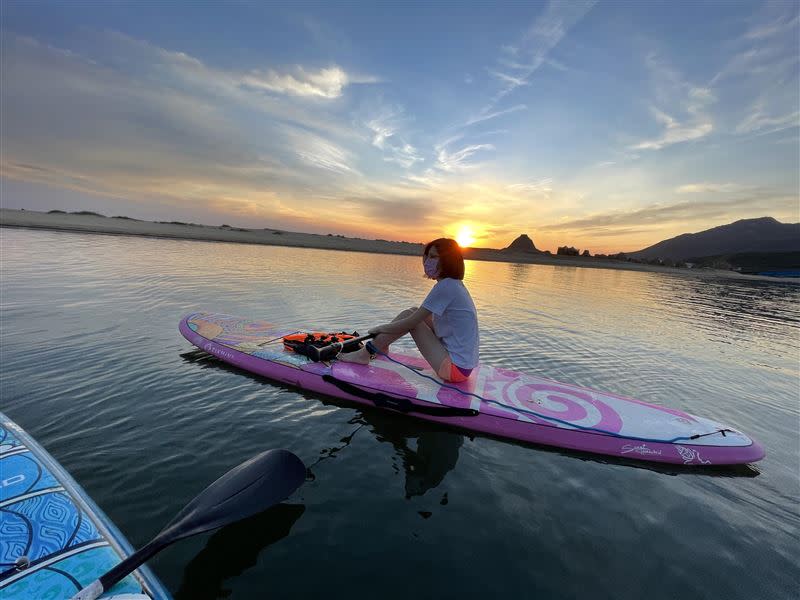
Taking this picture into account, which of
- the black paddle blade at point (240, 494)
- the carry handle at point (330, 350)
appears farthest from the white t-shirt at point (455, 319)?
the black paddle blade at point (240, 494)

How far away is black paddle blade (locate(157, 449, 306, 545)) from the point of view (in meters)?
2.85

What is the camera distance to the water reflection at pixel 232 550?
9.19 feet

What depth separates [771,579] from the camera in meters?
3.39

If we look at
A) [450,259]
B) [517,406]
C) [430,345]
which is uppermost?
[450,259]

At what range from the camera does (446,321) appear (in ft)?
19.4

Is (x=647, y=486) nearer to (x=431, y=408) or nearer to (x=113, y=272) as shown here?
(x=431, y=408)

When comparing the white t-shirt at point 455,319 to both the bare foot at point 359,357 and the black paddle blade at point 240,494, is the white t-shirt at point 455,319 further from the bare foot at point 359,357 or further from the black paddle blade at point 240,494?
the black paddle blade at point 240,494

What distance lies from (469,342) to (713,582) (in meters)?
3.67

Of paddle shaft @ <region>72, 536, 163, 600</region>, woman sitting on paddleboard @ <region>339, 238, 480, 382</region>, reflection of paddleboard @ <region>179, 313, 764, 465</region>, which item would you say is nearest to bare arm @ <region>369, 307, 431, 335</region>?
woman sitting on paddleboard @ <region>339, 238, 480, 382</region>

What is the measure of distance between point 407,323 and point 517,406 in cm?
223

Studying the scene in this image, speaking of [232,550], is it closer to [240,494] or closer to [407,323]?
[240,494]

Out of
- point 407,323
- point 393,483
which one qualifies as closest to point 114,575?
point 393,483

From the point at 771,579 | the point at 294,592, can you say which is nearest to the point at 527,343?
the point at 771,579

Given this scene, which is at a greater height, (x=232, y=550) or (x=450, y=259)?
(x=450, y=259)
